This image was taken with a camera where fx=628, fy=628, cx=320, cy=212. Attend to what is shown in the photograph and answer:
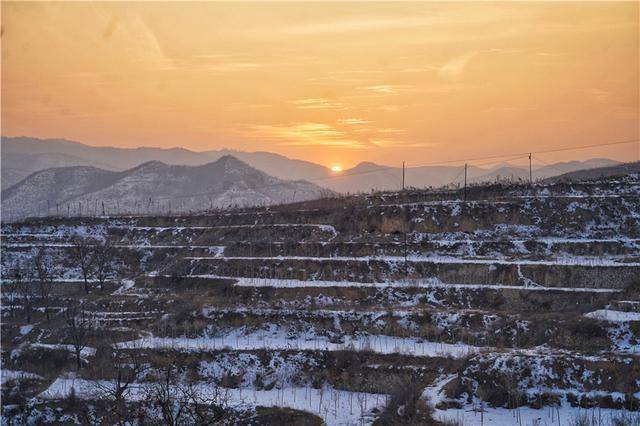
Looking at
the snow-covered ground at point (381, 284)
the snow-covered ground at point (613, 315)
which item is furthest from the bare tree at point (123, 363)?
the snow-covered ground at point (613, 315)

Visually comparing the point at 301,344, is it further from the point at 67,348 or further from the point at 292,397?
the point at 67,348

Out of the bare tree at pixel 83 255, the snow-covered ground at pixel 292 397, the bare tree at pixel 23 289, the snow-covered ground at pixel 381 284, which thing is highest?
the bare tree at pixel 83 255

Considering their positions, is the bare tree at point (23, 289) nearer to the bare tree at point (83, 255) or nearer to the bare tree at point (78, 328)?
the bare tree at point (78, 328)

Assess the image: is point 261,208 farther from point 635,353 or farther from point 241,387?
point 635,353

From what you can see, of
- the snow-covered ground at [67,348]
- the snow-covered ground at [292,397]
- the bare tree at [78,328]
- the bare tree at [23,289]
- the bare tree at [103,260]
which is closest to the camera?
the snow-covered ground at [292,397]

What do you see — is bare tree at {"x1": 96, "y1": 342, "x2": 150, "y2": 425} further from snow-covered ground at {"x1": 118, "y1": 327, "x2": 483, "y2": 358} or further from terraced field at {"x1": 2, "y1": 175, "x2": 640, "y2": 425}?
snow-covered ground at {"x1": 118, "y1": 327, "x2": 483, "y2": 358}

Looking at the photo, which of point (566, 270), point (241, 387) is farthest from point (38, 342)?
point (566, 270)

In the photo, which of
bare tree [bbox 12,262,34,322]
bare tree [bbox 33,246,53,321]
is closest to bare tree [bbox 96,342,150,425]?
bare tree [bbox 33,246,53,321]
